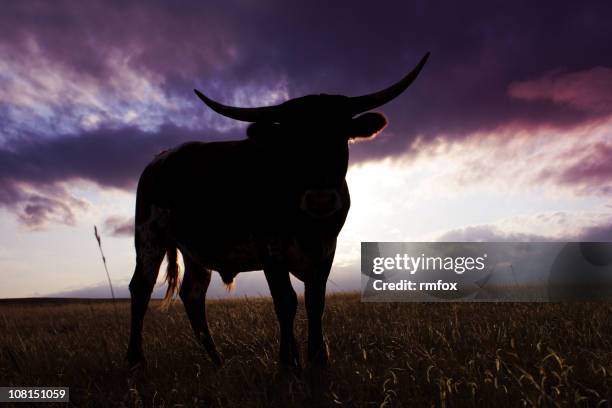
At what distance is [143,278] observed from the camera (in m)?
6.62

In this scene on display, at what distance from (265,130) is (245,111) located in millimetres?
327

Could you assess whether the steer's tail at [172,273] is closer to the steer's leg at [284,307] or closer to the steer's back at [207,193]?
the steer's back at [207,193]

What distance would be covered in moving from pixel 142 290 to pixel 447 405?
14.0 feet

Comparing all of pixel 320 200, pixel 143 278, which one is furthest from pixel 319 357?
pixel 143 278

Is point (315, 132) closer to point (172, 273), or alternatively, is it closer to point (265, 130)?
point (265, 130)

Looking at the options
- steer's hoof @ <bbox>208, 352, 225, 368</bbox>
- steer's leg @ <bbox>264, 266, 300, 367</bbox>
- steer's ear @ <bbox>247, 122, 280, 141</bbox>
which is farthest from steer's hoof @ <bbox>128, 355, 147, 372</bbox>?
steer's ear @ <bbox>247, 122, 280, 141</bbox>

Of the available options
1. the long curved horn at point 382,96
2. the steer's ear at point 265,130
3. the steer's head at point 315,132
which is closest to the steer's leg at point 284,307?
the steer's head at point 315,132

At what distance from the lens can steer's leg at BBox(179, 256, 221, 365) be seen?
6.61 meters

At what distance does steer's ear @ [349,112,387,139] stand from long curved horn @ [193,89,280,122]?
0.79 metres

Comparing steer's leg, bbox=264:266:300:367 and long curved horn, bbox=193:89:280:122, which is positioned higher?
long curved horn, bbox=193:89:280:122

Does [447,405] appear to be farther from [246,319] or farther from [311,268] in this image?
[246,319]

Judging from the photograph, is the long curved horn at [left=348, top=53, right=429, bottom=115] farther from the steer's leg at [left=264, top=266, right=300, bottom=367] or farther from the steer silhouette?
the steer's leg at [left=264, top=266, right=300, bottom=367]

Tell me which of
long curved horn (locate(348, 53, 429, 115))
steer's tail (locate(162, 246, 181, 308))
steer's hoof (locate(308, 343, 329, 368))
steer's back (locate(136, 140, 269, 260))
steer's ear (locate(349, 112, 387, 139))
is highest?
long curved horn (locate(348, 53, 429, 115))

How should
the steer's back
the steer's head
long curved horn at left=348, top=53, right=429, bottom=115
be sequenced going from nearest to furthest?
the steer's head, long curved horn at left=348, top=53, right=429, bottom=115, the steer's back
